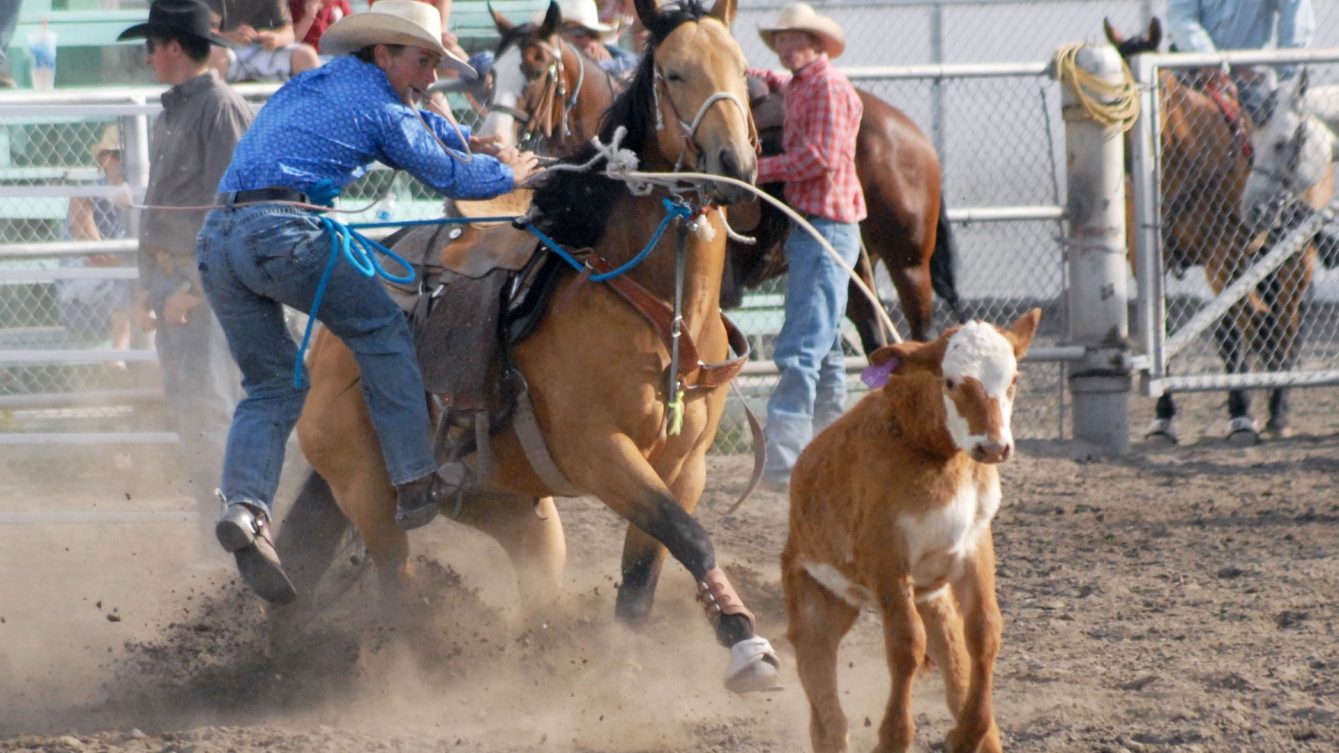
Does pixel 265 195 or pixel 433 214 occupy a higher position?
pixel 265 195

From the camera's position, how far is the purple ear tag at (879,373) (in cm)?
399

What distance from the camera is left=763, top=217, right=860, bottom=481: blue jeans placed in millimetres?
7617

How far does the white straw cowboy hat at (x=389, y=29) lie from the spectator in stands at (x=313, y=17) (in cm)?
442

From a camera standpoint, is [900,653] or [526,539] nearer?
[900,653]

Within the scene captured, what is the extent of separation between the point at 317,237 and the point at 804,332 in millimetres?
3184

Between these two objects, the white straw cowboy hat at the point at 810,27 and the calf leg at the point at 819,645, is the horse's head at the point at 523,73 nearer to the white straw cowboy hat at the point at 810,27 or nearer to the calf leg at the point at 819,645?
the white straw cowboy hat at the point at 810,27

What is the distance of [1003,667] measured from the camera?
17.3 feet

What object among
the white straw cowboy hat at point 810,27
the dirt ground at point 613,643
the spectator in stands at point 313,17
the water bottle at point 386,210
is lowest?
the dirt ground at point 613,643

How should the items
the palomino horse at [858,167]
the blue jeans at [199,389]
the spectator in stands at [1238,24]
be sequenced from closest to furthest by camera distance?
the palomino horse at [858,167] → the blue jeans at [199,389] → the spectator in stands at [1238,24]

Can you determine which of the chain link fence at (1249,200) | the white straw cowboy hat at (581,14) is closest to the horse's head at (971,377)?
the white straw cowboy hat at (581,14)

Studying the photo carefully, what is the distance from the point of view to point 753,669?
4.52 meters

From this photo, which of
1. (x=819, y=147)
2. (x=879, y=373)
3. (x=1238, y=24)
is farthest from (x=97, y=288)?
(x=1238, y=24)

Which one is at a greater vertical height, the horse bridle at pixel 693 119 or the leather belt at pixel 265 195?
the horse bridle at pixel 693 119

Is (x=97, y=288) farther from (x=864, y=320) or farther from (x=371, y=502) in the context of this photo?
(x=864, y=320)
